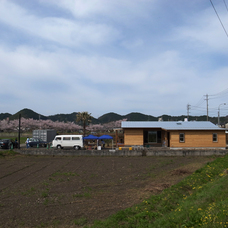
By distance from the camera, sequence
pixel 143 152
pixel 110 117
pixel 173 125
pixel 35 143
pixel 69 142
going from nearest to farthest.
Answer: pixel 143 152
pixel 69 142
pixel 173 125
pixel 35 143
pixel 110 117

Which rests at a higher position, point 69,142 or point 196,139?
point 196,139

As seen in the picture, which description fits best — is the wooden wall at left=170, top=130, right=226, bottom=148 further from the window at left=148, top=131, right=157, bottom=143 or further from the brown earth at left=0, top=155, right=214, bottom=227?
the brown earth at left=0, top=155, right=214, bottom=227

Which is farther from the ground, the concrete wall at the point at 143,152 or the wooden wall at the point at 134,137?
the wooden wall at the point at 134,137

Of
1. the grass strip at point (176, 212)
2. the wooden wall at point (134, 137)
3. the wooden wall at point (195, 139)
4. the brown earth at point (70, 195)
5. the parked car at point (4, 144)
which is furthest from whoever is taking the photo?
the parked car at point (4, 144)

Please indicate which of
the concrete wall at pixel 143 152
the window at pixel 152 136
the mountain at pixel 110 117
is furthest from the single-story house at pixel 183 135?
the mountain at pixel 110 117

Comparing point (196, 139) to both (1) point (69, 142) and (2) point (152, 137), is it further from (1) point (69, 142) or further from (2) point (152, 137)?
(1) point (69, 142)

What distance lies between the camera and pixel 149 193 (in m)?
9.30

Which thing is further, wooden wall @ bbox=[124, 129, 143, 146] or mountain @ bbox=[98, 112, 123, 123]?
mountain @ bbox=[98, 112, 123, 123]

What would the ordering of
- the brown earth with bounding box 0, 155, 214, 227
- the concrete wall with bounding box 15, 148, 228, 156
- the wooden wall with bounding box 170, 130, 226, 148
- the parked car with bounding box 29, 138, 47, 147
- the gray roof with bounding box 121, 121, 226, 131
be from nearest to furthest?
1. the brown earth with bounding box 0, 155, 214, 227
2. the concrete wall with bounding box 15, 148, 228, 156
3. the wooden wall with bounding box 170, 130, 226, 148
4. the gray roof with bounding box 121, 121, 226, 131
5. the parked car with bounding box 29, 138, 47, 147

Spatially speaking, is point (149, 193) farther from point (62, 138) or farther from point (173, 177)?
point (62, 138)

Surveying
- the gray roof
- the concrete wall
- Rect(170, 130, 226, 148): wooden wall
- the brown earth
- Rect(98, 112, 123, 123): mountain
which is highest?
Rect(98, 112, 123, 123): mountain

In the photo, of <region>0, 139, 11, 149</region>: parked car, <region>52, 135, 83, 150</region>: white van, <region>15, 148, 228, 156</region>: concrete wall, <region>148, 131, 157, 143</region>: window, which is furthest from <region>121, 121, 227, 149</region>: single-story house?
<region>0, 139, 11, 149</region>: parked car

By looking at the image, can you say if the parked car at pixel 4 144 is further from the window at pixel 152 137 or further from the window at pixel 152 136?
the window at pixel 152 136

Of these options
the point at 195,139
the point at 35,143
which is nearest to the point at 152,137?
the point at 195,139
